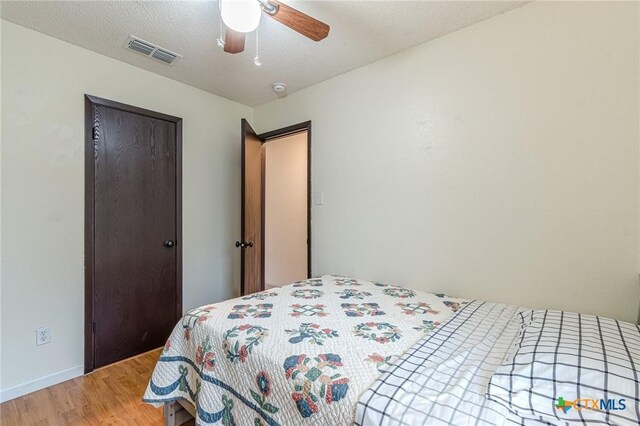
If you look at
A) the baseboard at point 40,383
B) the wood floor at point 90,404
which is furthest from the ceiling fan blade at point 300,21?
the baseboard at point 40,383

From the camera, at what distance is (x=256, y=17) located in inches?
52.9

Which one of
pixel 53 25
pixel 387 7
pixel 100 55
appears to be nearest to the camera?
pixel 387 7

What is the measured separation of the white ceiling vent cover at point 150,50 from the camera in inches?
80.0

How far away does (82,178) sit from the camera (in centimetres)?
212

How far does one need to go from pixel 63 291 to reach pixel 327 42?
2.54 m

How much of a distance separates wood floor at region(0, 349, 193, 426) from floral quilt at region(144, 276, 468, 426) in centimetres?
47

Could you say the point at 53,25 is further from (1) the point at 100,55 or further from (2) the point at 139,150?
(2) the point at 139,150

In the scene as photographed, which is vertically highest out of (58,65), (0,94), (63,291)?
(58,65)

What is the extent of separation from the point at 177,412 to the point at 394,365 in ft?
4.27

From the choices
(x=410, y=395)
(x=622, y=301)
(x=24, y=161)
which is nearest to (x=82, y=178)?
(x=24, y=161)

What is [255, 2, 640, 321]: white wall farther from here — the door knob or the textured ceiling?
Result: the door knob

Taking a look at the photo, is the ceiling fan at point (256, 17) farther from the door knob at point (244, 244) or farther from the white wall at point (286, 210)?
the white wall at point (286, 210)

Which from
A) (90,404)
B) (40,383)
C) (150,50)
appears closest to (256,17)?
(150,50)

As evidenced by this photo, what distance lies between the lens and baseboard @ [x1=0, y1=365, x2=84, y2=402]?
5.98ft
